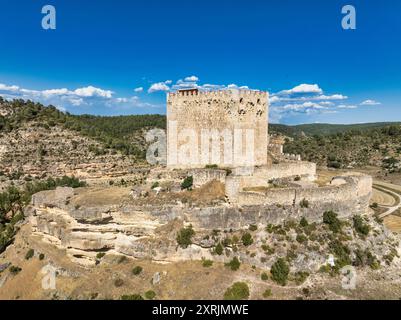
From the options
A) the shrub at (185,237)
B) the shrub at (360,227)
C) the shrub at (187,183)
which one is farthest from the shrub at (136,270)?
the shrub at (360,227)

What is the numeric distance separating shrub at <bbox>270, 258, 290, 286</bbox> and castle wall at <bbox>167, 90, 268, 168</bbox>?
8352 mm

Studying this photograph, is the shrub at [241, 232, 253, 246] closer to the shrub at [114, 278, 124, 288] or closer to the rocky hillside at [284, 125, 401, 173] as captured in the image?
the shrub at [114, 278, 124, 288]

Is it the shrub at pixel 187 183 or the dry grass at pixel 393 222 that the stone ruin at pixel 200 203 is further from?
the dry grass at pixel 393 222

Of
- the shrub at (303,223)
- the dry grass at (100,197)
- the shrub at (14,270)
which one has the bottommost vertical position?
the shrub at (14,270)

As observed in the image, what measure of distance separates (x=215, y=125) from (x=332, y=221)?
388 inches

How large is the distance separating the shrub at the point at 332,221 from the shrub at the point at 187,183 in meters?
8.29

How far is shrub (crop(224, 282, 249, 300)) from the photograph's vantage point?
666 inches

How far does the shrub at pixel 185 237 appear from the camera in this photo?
19234 mm

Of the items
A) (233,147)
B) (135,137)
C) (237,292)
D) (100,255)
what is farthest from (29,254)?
(135,137)

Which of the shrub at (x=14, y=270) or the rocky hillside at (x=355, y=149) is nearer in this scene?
the shrub at (x=14, y=270)

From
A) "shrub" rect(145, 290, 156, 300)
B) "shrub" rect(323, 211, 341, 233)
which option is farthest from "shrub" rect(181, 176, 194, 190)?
"shrub" rect(323, 211, 341, 233)
